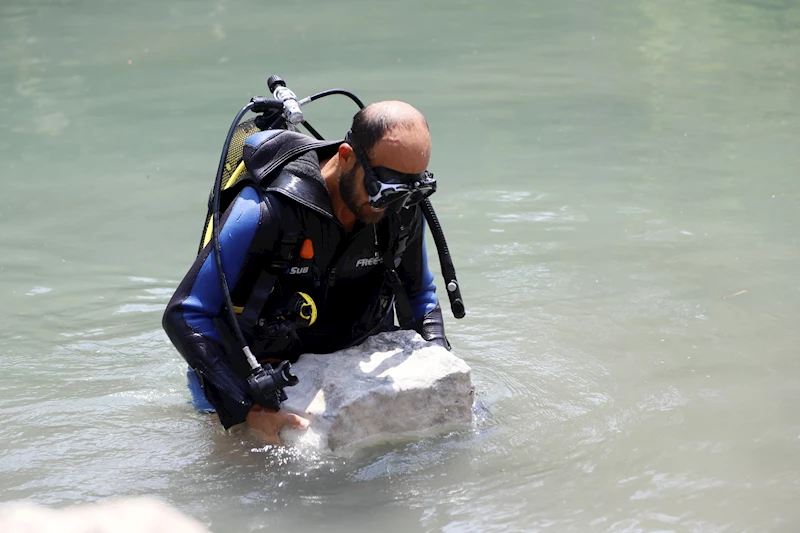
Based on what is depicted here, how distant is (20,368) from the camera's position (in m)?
3.91

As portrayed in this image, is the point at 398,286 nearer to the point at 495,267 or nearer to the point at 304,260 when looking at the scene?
the point at 304,260

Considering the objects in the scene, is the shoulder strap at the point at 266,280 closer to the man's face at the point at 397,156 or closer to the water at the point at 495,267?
the man's face at the point at 397,156

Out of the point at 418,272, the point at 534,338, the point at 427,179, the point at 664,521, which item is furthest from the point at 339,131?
the point at 664,521

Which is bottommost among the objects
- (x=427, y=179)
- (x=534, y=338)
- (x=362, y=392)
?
(x=534, y=338)

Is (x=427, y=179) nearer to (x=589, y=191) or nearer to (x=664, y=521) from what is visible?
(x=664, y=521)

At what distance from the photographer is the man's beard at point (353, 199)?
115 inches

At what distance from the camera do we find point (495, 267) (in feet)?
15.7

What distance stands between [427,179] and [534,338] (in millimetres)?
1429

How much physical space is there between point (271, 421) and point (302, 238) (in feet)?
1.88

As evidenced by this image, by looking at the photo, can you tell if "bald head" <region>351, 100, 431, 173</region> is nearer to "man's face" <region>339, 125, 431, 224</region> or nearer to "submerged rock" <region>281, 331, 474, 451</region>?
"man's face" <region>339, 125, 431, 224</region>

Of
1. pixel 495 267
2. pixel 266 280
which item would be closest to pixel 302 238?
pixel 266 280

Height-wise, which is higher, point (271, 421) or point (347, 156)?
point (347, 156)

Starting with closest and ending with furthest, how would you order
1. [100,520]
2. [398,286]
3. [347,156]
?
[100,520] → [347,156] → [398,286]

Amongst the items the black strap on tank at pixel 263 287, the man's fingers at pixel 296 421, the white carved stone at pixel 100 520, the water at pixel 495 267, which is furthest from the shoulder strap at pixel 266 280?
the white carved stone at pixel 100 520
